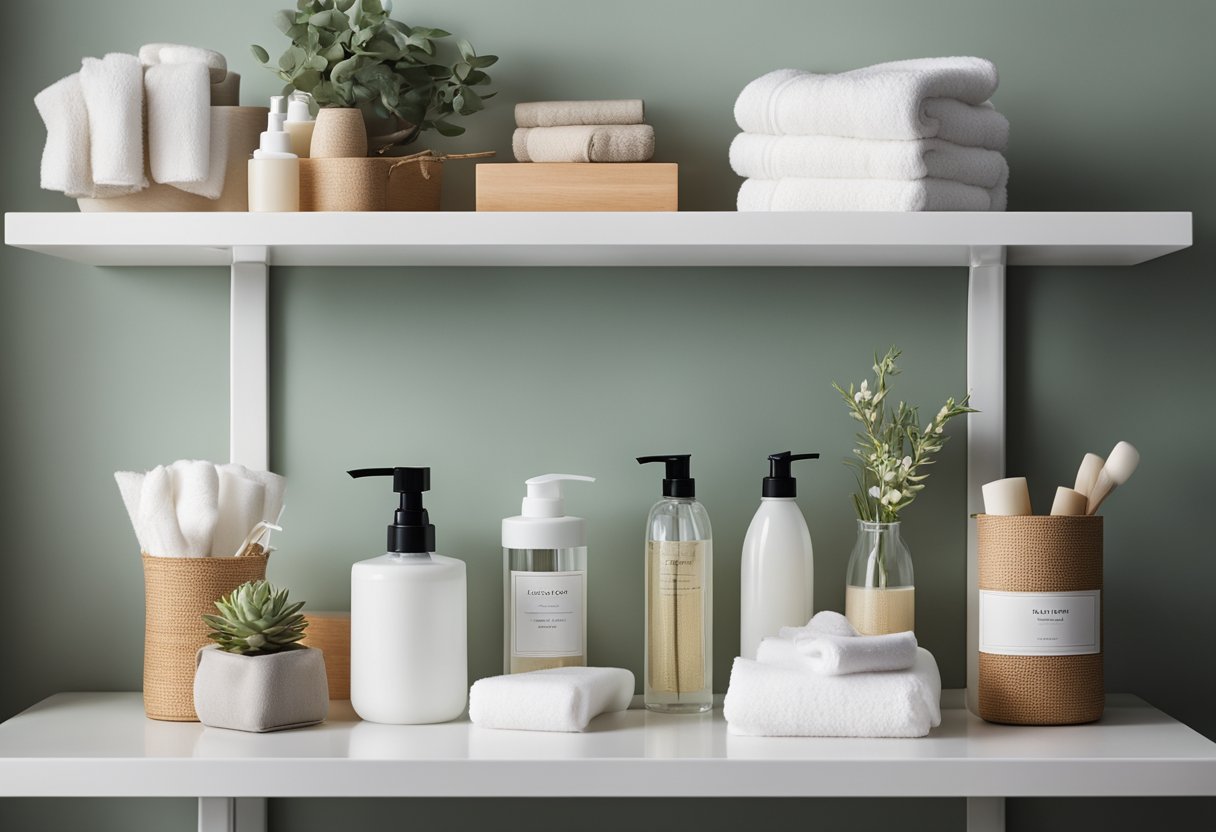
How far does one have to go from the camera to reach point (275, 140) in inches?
38.9

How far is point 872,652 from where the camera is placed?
931 mm

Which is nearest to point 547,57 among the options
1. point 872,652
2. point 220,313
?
point 220,313

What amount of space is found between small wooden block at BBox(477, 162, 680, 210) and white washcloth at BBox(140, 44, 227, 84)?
0.24m

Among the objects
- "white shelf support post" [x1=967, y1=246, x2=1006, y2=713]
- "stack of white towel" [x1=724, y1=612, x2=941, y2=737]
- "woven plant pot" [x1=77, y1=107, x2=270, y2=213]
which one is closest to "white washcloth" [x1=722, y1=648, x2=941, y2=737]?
"stack of white towel" [x1=724, y1=612, x2=941, y2=737]

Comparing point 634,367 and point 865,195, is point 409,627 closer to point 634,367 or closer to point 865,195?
point 634,367

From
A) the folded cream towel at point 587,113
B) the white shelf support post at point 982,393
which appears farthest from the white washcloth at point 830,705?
the folded cream towel at point 587,113

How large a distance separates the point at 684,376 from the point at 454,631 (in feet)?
1.03

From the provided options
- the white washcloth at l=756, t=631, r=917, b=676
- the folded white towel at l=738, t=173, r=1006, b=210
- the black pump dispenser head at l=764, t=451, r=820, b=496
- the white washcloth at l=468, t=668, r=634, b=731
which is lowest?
the white washcloth at l=468, t=668, r=634, b=731

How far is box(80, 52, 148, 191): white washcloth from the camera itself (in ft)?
3.13

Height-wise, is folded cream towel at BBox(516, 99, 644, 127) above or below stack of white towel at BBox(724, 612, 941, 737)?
above

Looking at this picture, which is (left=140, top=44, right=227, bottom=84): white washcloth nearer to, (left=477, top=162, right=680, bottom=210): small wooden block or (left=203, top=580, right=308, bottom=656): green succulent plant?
(left=477, top=162, right=680, bottom=210): small wooden block

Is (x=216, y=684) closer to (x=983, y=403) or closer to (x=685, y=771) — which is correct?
(x=685, y=771)

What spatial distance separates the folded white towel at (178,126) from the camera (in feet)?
3.19

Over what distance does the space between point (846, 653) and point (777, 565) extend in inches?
5.1
